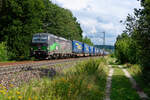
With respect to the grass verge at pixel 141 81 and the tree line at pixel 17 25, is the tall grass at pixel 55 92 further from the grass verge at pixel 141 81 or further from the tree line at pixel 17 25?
the tree line at pixel 17 25

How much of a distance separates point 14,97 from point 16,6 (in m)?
26.2

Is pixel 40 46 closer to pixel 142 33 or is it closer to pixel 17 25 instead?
pixel 17 25

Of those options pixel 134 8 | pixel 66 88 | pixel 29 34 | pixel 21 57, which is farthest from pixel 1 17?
pixel 66 88

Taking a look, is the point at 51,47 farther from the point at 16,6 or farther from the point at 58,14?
the point at 58,14

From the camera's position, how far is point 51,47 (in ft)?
84.3

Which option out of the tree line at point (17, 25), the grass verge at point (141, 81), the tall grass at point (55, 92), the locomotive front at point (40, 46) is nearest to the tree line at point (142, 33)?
the grass verge at point (141, 81)

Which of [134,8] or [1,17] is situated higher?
[1,17]

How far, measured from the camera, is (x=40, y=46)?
25.0 meters

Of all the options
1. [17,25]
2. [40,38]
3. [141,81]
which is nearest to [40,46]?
[40,38]

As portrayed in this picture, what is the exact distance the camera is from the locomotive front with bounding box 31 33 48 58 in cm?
2475

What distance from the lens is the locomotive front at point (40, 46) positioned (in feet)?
81.2

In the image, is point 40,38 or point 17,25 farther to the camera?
point 17,25

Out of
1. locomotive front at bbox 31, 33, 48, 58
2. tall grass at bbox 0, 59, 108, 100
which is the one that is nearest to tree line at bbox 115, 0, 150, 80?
tall grass at bbox 0, 59, 108, 100

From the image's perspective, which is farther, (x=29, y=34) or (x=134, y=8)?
(x=29, y=34)
